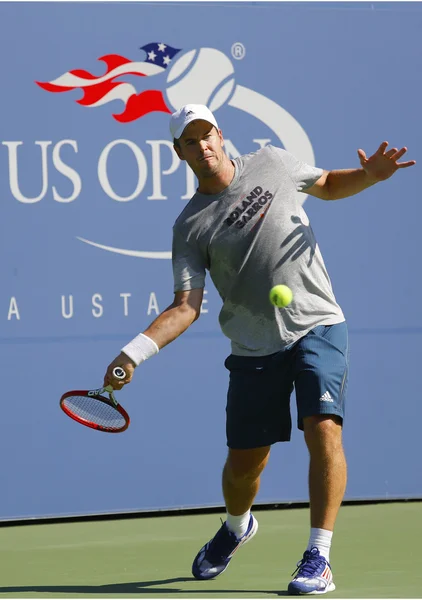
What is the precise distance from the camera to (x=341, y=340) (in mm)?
4316

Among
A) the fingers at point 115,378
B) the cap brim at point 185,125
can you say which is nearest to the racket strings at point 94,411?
the fingers at point 115,378

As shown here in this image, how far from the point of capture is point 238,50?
607cm

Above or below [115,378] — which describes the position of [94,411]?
below

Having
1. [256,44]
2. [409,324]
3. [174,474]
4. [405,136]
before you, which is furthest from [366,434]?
[256,44]

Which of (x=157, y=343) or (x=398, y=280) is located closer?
(x=157, y=343)

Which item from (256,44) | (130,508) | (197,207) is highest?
(256,44)

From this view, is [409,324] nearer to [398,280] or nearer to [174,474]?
[398,280]

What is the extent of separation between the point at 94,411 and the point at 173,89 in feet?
7.11

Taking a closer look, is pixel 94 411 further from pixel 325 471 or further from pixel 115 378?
pixel 325 471

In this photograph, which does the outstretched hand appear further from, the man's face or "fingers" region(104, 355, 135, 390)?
"fingers" region(104, 355, 135, 390)

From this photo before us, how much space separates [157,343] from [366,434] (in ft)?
7.55

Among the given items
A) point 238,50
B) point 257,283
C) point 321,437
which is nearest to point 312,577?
point 321,437

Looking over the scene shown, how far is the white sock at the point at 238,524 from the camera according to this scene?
457 centimetres

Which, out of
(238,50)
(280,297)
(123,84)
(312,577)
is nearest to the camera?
(312,577)
